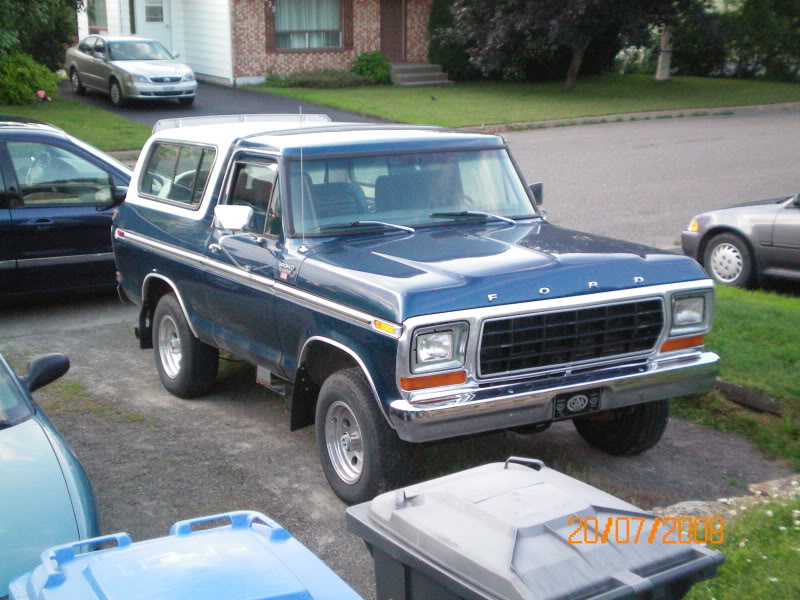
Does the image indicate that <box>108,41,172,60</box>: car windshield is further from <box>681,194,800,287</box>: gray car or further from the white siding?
<box>681,194,800,287</box>: gray car

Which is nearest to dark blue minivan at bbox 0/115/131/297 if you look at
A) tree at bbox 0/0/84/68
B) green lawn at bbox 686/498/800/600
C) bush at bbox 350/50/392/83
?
green lawn at bbox 686/498/800/600

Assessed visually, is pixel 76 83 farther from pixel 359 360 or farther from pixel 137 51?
pixel 359 360

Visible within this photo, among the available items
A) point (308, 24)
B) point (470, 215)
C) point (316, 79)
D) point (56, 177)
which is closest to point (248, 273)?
point (470, 215)

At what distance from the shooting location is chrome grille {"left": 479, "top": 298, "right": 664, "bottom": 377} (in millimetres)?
5332

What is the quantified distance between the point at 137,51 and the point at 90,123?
5.13 m

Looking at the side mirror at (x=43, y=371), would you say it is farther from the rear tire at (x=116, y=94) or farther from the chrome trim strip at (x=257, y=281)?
the rear tire at (x=116, y=94)

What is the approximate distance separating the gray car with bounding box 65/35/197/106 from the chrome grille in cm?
2203

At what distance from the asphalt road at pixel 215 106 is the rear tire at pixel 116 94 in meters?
0.18

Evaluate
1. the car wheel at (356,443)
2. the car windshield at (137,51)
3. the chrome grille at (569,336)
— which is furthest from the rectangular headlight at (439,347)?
the car windshield at (137,51)

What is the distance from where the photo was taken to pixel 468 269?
18.0 feet

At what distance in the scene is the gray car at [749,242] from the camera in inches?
400

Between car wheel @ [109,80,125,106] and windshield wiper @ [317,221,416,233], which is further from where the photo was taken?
car wheel @ [109,80,125,106]

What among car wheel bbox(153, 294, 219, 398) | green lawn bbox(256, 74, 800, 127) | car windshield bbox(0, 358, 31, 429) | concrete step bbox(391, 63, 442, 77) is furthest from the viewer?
concrete step bbox(391, 63, 442, 77)

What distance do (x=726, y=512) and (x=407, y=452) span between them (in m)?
1.64
